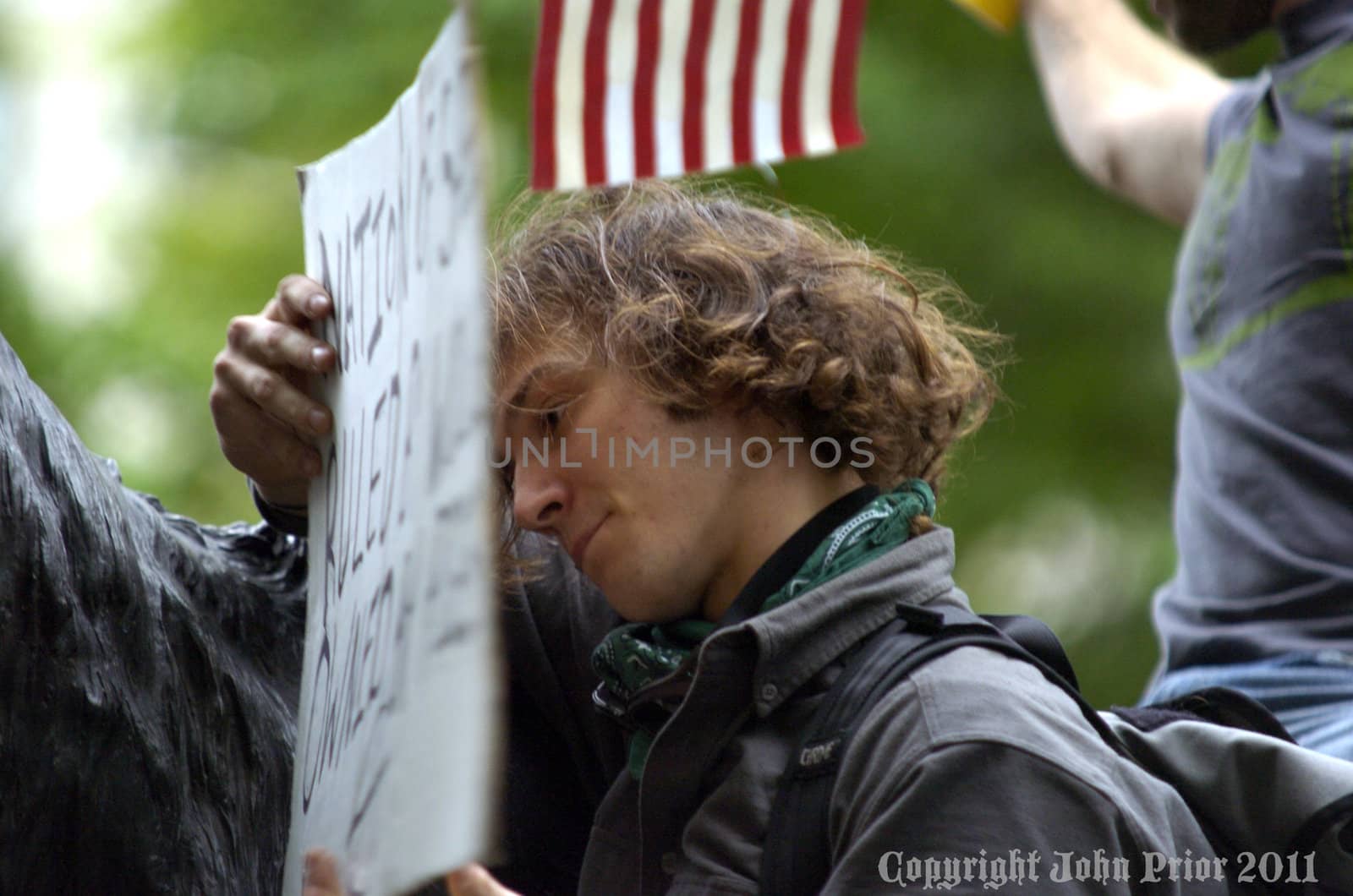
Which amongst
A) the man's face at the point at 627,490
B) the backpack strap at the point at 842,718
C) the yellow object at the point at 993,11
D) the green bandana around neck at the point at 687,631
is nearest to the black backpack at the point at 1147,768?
the backpack strap at the point at 842,718

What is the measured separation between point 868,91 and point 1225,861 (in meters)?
4.12

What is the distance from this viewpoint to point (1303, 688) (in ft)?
8.22

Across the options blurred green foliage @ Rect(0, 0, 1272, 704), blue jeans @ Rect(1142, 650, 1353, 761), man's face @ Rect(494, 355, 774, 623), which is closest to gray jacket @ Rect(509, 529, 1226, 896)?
man's face @ Rect(494, 355, 774, 623)

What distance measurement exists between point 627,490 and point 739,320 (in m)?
0.29

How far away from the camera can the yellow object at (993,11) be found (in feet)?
10.2

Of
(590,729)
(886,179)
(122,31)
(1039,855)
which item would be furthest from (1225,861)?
(122,31)

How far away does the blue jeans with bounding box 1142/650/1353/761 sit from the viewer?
7.80 ft

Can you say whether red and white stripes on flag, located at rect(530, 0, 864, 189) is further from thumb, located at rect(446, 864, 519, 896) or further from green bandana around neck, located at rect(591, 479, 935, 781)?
thumb, located at rect(446, 864, 519, 896)

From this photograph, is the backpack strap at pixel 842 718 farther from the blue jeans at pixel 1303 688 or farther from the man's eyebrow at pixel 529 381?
the blue jeans at pixel 1303 688

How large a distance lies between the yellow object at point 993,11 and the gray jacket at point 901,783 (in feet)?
5.24

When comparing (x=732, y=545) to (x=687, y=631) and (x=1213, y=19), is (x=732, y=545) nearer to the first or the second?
(x=687, y=631)

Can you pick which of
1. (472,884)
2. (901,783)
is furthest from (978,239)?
(472,884)

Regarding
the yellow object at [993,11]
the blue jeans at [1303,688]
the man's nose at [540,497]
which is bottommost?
the blue jeans at [1303,688]

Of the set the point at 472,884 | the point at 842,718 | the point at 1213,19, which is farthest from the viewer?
the point at 1213,19
